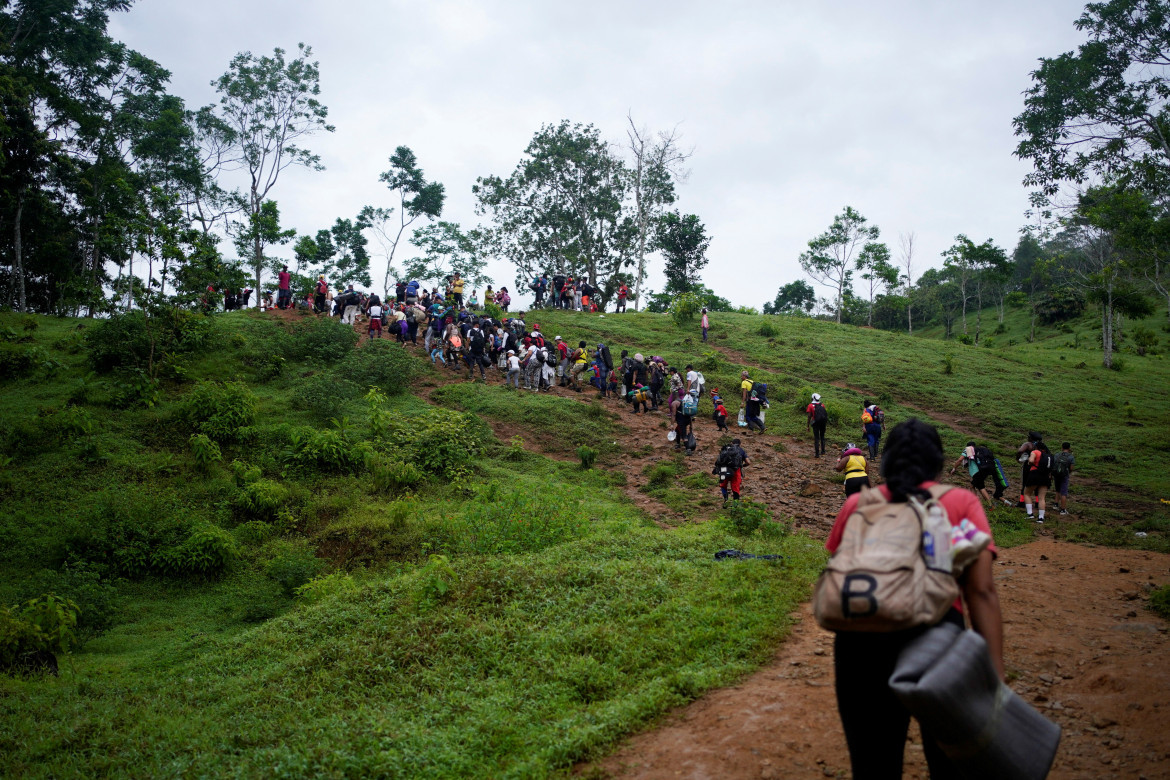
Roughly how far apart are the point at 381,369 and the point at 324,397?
2603 mm

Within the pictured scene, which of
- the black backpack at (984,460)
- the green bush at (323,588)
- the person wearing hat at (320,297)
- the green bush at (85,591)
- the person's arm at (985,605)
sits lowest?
the green bush at (85,591)

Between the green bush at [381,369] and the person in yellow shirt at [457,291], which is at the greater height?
the person in yellow shirt at [457,291]

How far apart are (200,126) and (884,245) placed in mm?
35269

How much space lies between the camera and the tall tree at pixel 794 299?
56969 millimetres

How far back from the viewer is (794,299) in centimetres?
5788

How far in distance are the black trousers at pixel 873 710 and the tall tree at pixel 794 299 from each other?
5533 cm

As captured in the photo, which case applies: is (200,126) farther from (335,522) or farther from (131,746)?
(131,746)

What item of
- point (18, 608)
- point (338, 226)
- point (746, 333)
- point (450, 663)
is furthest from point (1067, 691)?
point (338, 226)

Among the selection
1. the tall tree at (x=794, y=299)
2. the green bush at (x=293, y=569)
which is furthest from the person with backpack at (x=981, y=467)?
the tall tree at (x=794, y=299)

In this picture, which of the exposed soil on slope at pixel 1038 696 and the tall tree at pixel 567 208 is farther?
the tall tree at pixel 567 208

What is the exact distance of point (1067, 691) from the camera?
4.91 m

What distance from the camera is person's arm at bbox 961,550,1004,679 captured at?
266 cm

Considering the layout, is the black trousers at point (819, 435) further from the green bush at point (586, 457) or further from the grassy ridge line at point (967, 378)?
the green bush at point (586, 457)

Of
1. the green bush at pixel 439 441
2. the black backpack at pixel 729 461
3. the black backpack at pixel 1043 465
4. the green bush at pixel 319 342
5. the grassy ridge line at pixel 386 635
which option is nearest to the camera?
the grassy ridge line at pixel 386 635
